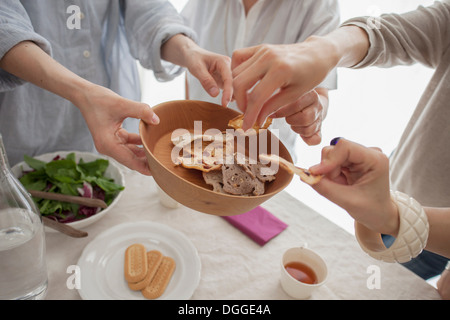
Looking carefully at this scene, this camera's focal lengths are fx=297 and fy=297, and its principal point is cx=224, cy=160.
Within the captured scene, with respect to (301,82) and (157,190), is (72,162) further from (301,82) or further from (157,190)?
(301,82)

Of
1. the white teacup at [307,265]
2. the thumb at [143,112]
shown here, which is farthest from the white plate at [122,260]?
the thumb at [143,112]

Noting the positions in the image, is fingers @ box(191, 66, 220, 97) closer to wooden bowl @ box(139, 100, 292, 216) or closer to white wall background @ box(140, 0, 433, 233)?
wooden bowl @ box(139, 100, 292, 216)

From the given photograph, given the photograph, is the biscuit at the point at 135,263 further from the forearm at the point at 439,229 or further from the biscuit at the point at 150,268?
the forearm at the point at 439,229

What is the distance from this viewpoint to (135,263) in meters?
0.90

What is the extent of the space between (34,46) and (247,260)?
3.00 feet

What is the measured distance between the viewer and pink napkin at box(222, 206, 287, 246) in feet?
3.47

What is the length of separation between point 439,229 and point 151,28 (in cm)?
115

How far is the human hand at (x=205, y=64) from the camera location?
3.00ft

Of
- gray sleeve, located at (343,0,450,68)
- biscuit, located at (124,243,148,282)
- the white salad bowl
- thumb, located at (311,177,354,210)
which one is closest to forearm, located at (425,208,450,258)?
thumb, located at (311,177,354,210)

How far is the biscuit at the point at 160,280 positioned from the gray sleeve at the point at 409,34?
2.96 ft

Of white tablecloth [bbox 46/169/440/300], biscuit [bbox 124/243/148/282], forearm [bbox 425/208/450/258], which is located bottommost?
white tablecloth [bbox 46/169/440/300]

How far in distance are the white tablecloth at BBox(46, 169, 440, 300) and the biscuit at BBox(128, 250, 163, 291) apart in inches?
5.6

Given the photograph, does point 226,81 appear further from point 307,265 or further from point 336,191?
point 307,265
